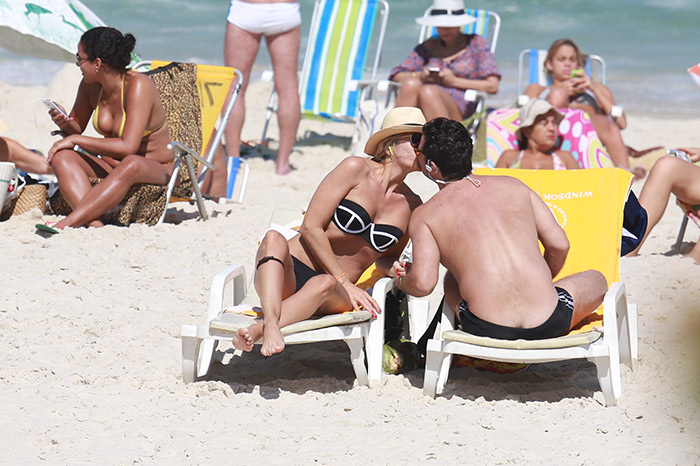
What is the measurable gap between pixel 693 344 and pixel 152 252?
444cm

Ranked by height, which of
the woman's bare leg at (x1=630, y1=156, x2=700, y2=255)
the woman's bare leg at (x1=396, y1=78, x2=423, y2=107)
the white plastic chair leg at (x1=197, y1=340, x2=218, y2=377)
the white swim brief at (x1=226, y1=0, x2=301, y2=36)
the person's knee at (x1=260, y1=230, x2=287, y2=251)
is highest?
the white swim brief at (x1=226, y1=0, x2=301, y2=36)

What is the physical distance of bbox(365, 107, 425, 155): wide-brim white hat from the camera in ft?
11.2

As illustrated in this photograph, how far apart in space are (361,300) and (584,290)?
0.81 m

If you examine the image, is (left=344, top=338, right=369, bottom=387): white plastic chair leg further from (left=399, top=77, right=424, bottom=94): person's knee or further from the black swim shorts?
(left=399, top=77, right=424, bottom=94): person's knee

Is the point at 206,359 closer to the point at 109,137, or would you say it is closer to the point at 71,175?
the point at 71,175

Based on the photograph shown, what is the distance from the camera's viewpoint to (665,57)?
15984 millimetres

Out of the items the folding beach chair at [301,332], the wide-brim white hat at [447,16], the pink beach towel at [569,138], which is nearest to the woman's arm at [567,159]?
the pink beach towel at [569,138]

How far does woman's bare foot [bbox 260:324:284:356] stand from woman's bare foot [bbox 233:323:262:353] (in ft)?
0.10

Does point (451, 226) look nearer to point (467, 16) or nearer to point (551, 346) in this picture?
point (551, 346)

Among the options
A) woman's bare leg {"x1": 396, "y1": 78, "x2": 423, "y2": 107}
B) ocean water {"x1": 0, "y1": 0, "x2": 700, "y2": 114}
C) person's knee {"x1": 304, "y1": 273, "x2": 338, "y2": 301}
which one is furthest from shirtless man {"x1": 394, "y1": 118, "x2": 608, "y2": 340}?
ocean water {"x1": 0, "y1": 0, "x2": 700, "y2": 114}

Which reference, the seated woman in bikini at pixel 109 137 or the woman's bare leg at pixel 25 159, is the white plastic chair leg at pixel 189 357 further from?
the woman's bare leg at pixel 25 159

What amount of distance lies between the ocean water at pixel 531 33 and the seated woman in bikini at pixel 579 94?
5.81 metres

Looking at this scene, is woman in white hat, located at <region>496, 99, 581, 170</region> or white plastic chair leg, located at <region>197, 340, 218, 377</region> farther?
woman in white hat, located at <region>496, 99, 581, 170</region>

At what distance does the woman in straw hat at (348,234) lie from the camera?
322cm
